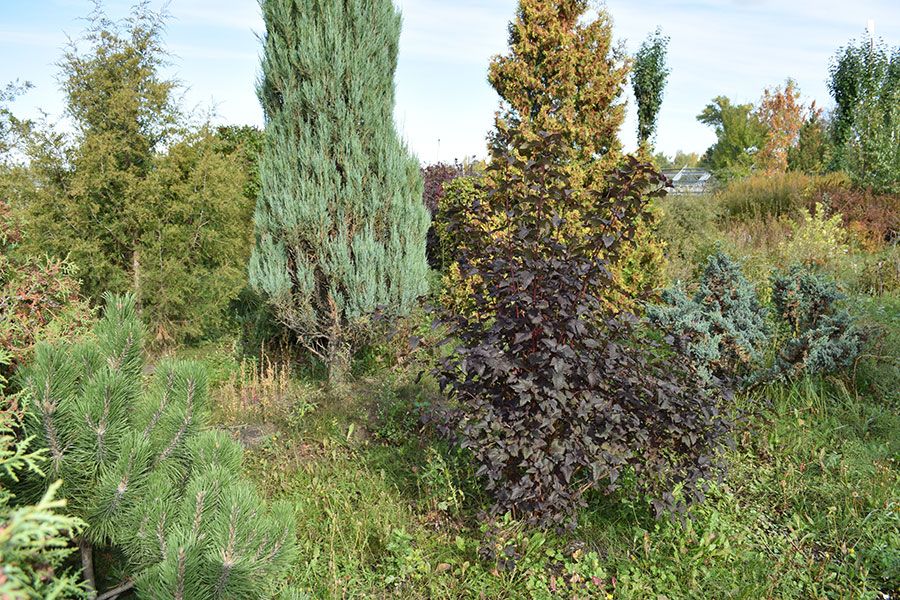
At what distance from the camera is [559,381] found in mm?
2828

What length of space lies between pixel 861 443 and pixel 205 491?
4.25 m

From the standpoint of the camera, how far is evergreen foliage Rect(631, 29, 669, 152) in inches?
869

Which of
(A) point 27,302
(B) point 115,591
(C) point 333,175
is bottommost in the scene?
(B) point 115,591

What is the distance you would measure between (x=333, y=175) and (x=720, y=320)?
3.39m

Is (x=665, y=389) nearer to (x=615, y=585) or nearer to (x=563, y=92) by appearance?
(x=615, y=585)

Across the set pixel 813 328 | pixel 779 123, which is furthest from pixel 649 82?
pixel 813 328

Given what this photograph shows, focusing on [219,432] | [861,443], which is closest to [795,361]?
[861,443]

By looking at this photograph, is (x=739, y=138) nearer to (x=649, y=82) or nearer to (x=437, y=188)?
(x=649, y=82)

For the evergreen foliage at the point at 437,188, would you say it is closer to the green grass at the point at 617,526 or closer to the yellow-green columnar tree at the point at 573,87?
the yellow-green columnar tree at the point at 573,87

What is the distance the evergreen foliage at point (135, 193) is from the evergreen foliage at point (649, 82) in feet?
59.7

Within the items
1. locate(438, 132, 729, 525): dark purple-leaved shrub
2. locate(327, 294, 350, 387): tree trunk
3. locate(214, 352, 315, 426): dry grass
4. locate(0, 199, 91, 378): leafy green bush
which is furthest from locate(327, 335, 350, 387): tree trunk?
locate(0, 199, 91, 378): leafy green bush

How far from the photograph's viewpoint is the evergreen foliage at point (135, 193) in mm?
6277

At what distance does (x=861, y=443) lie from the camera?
4.28 meters

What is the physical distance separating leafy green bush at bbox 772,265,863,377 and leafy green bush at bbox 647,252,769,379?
0.70ft
